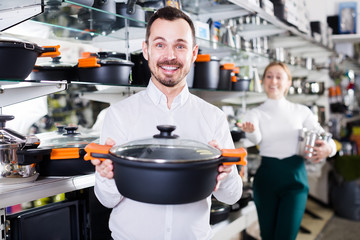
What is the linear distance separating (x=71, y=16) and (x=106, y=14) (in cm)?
26

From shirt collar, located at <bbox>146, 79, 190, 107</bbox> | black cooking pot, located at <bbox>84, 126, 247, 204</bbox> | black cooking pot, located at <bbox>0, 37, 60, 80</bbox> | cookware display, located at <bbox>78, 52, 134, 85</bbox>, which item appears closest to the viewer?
black cooking pot, located at <bbox>84, 126, 247, 204</bbox>

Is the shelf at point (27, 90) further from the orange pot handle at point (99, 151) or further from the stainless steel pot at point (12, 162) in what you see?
the orange pot handle at point (99, 151)

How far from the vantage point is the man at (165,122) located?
1.18m

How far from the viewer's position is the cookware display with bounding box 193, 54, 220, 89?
1854mm

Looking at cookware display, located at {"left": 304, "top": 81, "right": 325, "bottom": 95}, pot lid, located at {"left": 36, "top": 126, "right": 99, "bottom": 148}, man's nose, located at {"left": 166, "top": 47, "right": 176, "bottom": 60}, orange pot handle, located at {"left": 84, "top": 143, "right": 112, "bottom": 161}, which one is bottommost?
pot lid, located at {"left": 36, "top": 126, "right": 99, "bottom": 148}

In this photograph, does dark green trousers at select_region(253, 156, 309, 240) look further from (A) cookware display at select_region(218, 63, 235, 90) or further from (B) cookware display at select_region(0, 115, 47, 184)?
(B) cookware display at select_region(0, 115, 47, 184)

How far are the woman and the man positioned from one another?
3.43 ft

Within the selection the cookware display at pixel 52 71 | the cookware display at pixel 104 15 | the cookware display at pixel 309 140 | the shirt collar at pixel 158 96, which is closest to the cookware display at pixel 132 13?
the cookware display at pixel 104 15

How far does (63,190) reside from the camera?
1290 millimetres

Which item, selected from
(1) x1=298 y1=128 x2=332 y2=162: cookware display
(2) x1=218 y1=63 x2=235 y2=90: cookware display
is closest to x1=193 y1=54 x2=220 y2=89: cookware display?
(2) x1=218 y1=63 x2=235 y2=90: cookware display

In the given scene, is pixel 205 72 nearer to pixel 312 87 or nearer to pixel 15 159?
pixel 15 159

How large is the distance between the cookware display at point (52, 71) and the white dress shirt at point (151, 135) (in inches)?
14.7

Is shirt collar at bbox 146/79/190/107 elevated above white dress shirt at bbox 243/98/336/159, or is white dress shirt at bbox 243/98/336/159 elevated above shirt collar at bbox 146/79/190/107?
shirt collar at bbox 146/79/190/107

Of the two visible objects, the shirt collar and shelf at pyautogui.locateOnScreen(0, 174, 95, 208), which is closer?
shelf at pyautogui.locateOnScreen(0, 174, 95, 208)
